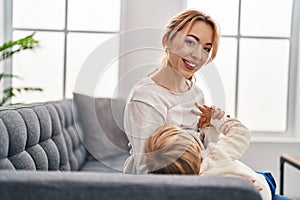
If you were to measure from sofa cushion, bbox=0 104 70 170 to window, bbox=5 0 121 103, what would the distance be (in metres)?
1.27

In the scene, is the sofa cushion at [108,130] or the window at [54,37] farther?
the window at [54,37]

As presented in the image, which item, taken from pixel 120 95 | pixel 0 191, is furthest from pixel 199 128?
pixel 0 191

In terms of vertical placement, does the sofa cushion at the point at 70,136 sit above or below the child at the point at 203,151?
below

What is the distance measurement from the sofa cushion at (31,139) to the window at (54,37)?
4.17 feet

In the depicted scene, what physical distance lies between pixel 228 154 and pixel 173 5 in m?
2.26

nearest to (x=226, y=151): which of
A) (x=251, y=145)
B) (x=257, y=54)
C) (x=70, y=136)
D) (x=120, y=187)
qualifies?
(x=120, y=187)

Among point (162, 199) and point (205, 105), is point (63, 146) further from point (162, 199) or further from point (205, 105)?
point (162, 199)

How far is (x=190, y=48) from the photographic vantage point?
0.84 meters

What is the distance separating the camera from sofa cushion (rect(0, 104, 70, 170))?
121cm

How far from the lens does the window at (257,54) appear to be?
10.3ft

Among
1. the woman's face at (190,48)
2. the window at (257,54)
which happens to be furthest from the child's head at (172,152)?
the window at (257,54)

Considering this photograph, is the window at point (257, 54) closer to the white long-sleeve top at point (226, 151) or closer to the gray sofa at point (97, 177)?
A: the gray sofa at point (97, 177)

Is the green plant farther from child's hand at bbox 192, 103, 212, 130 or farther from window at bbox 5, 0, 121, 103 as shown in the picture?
child's hand at bbox 192, 103, 212, 130

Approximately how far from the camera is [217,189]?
693 mm
